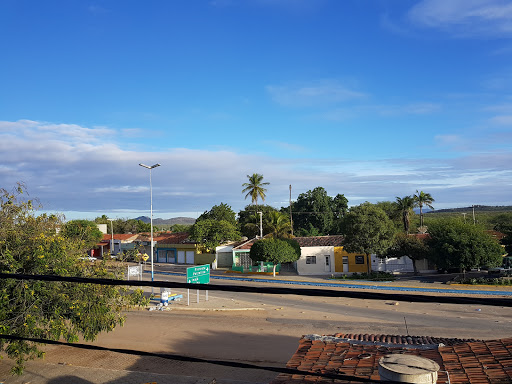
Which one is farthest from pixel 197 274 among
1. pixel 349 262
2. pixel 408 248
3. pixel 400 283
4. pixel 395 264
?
pixel 395 264

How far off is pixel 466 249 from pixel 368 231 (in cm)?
752

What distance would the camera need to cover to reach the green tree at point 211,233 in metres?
48.9

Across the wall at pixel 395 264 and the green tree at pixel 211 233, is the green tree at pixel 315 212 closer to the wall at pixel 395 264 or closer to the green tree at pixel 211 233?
the green tree at pixel 211 233

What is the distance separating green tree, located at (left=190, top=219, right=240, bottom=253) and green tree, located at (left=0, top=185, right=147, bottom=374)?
34.2 m

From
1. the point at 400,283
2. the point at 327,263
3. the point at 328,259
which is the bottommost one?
the point at 400,283

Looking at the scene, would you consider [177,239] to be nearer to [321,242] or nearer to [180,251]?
[180,251]

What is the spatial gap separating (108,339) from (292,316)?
928 cm

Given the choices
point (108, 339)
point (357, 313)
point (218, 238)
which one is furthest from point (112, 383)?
point (218, 238)

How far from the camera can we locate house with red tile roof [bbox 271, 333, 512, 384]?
27.7 feet

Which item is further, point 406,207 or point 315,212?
point 315,212

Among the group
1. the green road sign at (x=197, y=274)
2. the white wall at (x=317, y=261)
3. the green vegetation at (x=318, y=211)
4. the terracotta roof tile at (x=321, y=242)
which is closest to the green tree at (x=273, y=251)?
the white wall at (x=317, y=261)

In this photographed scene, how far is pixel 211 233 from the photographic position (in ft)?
162

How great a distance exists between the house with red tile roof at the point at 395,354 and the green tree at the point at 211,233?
37.3m

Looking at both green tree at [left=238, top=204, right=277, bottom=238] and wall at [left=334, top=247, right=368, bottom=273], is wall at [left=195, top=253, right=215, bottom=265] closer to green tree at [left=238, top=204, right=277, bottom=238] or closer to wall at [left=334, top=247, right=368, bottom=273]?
green tree at [left=238, top=204, right=277, bottom=238]
